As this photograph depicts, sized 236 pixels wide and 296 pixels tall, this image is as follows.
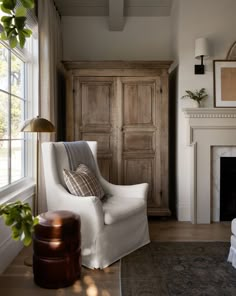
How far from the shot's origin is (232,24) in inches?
140

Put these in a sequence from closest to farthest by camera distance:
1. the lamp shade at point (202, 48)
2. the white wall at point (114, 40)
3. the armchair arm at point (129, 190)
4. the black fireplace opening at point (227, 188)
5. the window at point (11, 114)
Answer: the window at point (11, 114) < the armchair arm at point (129, 190) < the lamp shade at point (202, 48) < the black fireplace opening at point (227, 188) < the white wall at point (114, 40)

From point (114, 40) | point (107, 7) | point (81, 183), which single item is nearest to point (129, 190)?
point (81, 183)

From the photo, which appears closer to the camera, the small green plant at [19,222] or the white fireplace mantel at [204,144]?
the small green plant at [19,222]

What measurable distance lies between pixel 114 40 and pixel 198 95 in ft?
4.89

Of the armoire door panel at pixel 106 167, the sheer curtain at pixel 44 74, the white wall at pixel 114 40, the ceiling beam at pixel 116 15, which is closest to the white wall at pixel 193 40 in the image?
the white wall at pixel 114 40

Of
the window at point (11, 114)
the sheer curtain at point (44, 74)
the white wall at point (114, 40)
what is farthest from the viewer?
the white wall at point (114, 40)

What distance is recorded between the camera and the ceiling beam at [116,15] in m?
3.68

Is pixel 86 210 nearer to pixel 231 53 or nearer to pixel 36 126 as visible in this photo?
pixel 36 126

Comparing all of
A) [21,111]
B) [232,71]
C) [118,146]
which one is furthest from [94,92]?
[232,71]

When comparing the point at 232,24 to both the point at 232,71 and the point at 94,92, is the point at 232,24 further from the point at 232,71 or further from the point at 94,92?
the point at 94,92

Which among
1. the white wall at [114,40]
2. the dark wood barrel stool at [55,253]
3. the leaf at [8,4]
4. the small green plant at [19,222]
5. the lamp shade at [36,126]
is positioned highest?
the white wall at [114,40]

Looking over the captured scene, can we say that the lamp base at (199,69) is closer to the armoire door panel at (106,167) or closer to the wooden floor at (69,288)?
the armoire door panel at (106,167)

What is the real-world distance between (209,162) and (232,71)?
1.12m

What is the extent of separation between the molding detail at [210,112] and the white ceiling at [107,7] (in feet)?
5.11
